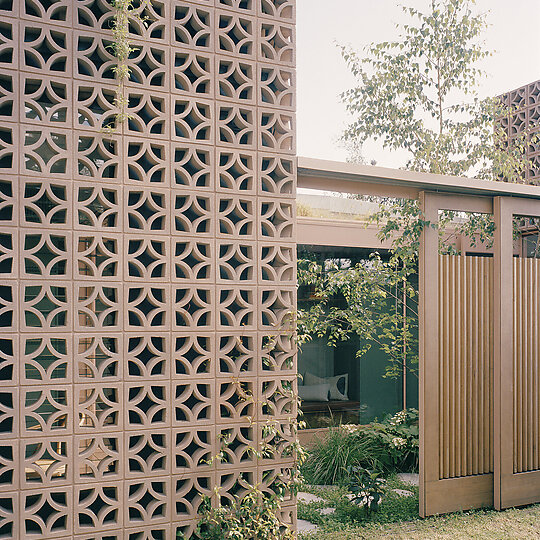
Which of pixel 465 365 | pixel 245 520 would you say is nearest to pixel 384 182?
pixel 465 365

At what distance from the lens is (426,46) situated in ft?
21.9

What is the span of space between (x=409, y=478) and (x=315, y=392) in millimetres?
1360

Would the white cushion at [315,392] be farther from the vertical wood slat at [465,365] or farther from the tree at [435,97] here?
the tree at [435,97]

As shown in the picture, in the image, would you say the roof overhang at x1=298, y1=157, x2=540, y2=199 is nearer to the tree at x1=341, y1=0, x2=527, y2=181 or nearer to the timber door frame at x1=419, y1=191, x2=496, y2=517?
the timber door frame at x1=419, y1=191, x2=496, y2=517

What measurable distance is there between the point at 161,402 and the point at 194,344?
0.36m

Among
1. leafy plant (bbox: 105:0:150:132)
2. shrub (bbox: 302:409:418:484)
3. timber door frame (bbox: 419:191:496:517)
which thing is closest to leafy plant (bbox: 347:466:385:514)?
timber door frame (bbox: 419:191:496:517)

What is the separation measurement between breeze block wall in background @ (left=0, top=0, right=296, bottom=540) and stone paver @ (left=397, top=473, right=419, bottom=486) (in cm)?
241

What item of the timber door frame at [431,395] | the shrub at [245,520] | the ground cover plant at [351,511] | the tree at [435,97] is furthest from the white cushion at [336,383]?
the shrub at [245,520]

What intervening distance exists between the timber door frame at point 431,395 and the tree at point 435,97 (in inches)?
99.2

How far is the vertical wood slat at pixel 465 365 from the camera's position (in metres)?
4.55

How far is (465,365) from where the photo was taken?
466cm

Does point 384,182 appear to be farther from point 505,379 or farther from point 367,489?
point 367,489

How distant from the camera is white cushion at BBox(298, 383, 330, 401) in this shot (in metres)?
6.48

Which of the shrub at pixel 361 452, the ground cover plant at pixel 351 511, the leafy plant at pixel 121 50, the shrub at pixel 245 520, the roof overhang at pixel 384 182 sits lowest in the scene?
the ground cover plant at pixel 351 511
